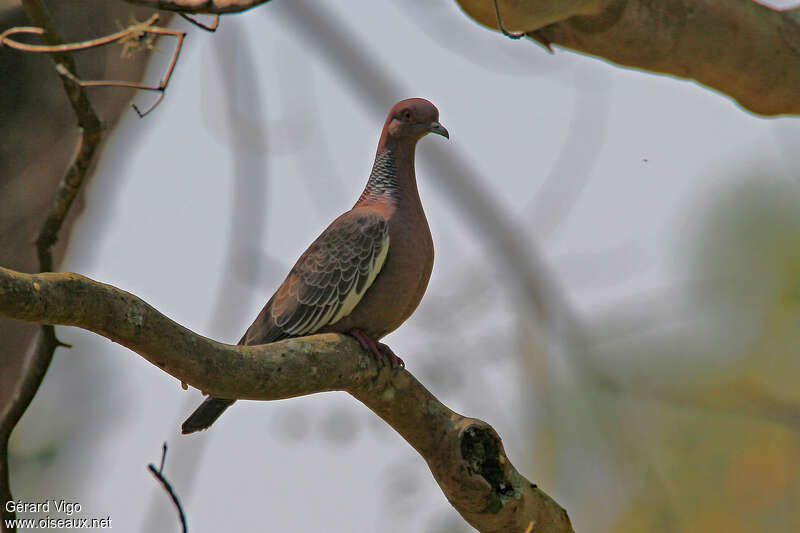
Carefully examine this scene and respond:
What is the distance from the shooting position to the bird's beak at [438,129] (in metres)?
4.49

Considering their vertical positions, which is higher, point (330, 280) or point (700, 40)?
point (700, 40)

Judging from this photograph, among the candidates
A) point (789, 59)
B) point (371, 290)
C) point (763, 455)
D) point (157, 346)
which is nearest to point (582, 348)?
point (371, 290)

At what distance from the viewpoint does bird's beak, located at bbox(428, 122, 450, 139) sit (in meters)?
4.49

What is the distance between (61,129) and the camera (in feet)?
14.7

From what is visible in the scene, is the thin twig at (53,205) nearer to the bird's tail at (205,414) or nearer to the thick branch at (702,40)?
the bird's tail at (205,414)

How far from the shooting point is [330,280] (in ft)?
13.9

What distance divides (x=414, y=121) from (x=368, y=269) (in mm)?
873

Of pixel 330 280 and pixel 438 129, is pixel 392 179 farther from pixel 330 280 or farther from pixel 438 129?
pixel 330 280

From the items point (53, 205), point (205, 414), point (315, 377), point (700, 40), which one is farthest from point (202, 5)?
point (700, 40)

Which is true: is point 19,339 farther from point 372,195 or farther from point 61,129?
point 372,195

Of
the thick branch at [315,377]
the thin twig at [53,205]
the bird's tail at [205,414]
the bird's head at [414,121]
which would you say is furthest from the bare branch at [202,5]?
the bird's tail at [205,414]

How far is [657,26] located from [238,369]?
312cm

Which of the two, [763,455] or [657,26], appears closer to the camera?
[657,26]

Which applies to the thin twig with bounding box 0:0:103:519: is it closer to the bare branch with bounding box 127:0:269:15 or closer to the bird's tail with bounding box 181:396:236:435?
the bare branch with bounding box 127:0:269:15
